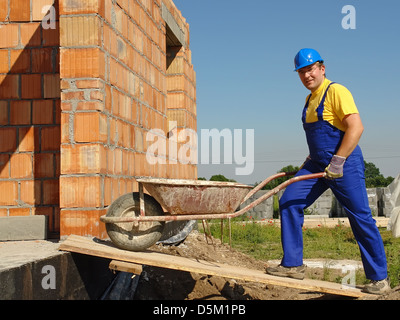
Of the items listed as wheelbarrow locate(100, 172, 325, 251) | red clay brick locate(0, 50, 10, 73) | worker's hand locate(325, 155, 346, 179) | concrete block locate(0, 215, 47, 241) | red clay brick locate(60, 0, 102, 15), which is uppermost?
red clay brick locate(60, 0, 102, 15)

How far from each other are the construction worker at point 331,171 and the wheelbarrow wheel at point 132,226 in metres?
1.01

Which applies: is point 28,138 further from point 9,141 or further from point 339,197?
point 339,197

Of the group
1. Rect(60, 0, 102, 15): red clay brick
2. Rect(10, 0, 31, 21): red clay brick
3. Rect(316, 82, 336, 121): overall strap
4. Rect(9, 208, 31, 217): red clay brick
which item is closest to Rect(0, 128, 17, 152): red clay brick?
Rect(9, 208, 31, 217): red clay brick

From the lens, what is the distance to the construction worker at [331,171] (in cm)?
333

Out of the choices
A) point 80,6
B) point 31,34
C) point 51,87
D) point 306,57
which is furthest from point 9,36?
point 306,57

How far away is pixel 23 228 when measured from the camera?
418 cm

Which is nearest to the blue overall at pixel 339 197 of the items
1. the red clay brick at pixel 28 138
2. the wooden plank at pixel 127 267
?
the wooden plank at pixel 127 267

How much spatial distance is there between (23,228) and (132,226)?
1309 millimetres

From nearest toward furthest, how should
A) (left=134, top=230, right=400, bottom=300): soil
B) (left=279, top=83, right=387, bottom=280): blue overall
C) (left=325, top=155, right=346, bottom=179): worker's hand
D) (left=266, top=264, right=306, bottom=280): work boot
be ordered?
1. (left=325, top=155, right=346, bottom=179): worker's hand
2. (left=279, top=83, right=387, bottom=280): blue overall
3. (left=266, top=264, right=306, bottom=280): work boot
4. (left=134, top=230, right=400, bottom=300): soil

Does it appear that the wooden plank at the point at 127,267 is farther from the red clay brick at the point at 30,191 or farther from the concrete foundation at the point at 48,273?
the red clay brick at the point at 30,191

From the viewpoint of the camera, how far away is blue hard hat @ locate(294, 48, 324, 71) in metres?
3.51

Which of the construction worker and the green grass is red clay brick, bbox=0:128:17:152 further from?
the green grass

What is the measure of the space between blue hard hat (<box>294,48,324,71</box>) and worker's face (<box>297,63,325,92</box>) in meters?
0.05
